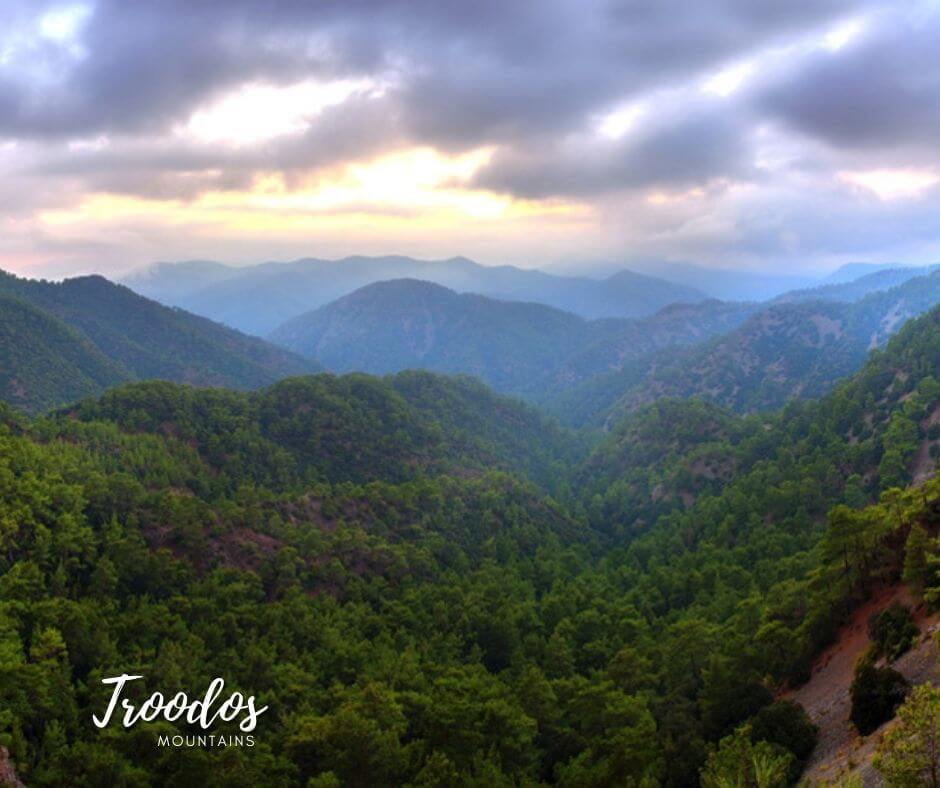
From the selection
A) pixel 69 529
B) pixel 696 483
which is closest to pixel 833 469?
pixel 696 483

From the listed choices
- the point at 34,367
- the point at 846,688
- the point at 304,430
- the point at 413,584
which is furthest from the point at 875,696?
the point at 34,367

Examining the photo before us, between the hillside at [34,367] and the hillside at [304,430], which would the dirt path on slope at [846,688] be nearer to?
the hillside at [304,430]

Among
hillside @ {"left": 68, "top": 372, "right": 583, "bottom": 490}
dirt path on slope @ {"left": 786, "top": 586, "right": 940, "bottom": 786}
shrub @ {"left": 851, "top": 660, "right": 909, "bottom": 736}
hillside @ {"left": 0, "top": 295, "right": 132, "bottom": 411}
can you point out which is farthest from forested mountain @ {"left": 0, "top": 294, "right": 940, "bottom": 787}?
hillside @ {"left": 0, "top": 295, "right": 132, "bottom": 411}

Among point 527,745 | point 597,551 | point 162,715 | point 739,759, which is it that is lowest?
point 597,551

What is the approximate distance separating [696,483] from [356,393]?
260 ft

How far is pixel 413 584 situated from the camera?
81000 millimetres

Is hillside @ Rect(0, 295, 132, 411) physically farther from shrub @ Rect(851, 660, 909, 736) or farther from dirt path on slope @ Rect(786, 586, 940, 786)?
shrub @ Rect(851, 660, 909, 736)

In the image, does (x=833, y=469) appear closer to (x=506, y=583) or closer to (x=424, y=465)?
(x=506, y=583)

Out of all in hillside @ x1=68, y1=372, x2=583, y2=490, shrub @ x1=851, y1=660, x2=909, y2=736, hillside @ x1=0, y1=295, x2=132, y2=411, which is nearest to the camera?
shrub @ x1=851, y1=660, x2=909, y2=736

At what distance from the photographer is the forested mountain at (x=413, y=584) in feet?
124

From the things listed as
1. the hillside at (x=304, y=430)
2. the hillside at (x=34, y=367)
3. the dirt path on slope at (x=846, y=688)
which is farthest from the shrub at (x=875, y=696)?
the hillside at (x=34, y=367)

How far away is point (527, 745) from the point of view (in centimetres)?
4188

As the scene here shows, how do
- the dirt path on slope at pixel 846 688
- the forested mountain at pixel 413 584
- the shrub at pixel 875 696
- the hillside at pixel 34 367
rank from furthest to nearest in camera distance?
1. the hillside at pixel 34 367
2. the forested mountain at pixel 413 584
3. the shrub at pixel 875 696
4. the dirt path on slope at pixel 846 688

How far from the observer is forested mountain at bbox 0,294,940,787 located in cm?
3791
